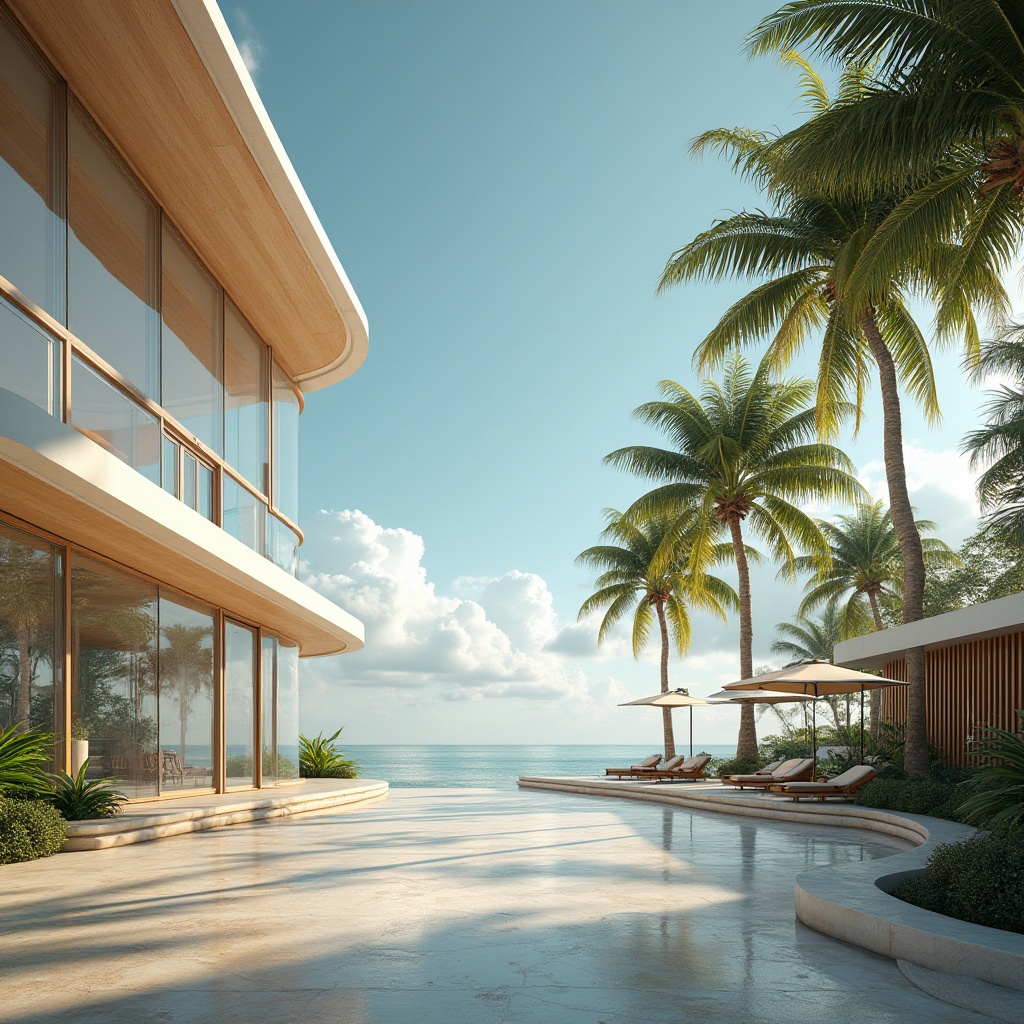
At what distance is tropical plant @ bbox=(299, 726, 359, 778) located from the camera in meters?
25.4

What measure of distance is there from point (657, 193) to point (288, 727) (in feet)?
48.3

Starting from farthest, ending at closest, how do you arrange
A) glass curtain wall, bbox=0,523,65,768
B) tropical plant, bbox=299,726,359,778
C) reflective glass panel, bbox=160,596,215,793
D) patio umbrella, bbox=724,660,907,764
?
tropical plant, bbox=299,726,359,778 → patio umbrella, bbox=724,660,907,764 → reflective glass panel, bbox=160,596,215,793 → glass curtain wall, bbox=0,523,65,768

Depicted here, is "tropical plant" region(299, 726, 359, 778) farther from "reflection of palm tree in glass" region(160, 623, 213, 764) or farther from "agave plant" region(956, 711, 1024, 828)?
"agave plant" region(956, 711, 1024, 828)

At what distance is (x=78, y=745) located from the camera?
13453 mm

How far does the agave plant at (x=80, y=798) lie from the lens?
12492mm

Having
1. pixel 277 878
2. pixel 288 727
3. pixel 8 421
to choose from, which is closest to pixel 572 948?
pixel 277 878

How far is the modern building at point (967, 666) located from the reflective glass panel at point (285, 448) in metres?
12.5

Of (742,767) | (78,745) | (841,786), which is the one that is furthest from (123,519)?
(742,767)

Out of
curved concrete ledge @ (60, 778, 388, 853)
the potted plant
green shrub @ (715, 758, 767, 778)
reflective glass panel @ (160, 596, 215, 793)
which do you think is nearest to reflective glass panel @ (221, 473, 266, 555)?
reflective glass panel @ (160, 596, 215, 793)

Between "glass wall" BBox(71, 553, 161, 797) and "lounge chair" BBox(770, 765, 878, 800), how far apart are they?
11.1 metres

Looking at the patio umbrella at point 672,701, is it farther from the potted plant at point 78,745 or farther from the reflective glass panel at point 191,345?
the potted plant at point 78,745

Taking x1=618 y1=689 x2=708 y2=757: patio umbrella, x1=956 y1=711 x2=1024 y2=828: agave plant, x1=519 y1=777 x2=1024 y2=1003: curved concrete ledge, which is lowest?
x1=618 y1=689 x2=708 y2=757: patio umbrella

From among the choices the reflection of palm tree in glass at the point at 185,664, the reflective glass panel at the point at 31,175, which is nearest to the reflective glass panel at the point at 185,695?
the reflection of palm tree in glass at the point at 185,664

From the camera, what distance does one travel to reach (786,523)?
29.6m
